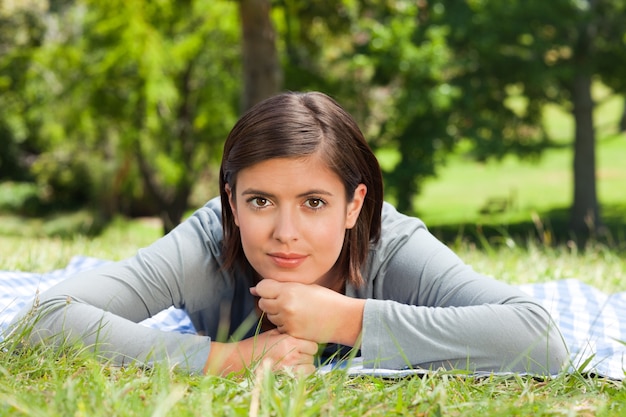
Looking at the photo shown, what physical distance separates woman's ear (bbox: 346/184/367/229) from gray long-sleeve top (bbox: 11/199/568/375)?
0.83ft

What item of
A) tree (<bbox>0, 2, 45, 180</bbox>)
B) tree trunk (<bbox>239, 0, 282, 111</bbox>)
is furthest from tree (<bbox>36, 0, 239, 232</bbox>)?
tree trunk (<bbox>239, 0, 282, 111</bbox>)

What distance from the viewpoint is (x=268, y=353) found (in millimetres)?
2340

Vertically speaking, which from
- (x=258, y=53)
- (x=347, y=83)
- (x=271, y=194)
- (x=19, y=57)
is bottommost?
(x=271, y=194)

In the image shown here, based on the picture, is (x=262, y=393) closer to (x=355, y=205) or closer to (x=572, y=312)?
(x=355, y=205)

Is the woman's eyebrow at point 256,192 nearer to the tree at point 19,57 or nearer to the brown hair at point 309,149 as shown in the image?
the brown hair at point 309,149

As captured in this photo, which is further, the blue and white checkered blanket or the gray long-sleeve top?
the blue and white checkered blanket

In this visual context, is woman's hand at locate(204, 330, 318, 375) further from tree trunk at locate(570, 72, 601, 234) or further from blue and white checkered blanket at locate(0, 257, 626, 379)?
tree trunk at locate(570, 72, 601, 234)

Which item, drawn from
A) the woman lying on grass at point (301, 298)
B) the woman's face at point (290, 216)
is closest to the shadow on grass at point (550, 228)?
the woman lying on grass at point (301, 298)

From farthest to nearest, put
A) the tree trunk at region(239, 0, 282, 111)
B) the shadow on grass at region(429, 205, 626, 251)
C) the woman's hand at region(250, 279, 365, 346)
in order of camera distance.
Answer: the shadow on grass at region(429, 205, 626, 251) → the tree trunk at region(239, 0, 282, 111) → the woman's hand at region(250, 279, 365, 346)

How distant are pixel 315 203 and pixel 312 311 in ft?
1.18

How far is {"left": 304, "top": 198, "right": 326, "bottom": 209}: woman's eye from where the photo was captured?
2473 millimetres

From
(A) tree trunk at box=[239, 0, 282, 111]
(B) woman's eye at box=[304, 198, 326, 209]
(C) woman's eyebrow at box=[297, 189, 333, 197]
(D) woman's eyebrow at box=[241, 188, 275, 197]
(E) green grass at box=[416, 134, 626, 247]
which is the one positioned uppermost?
(A) tree trunk at box=[239, 0, 282, 111]

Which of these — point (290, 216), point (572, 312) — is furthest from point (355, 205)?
point (572, 312)

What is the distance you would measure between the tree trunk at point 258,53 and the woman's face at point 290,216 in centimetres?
757
